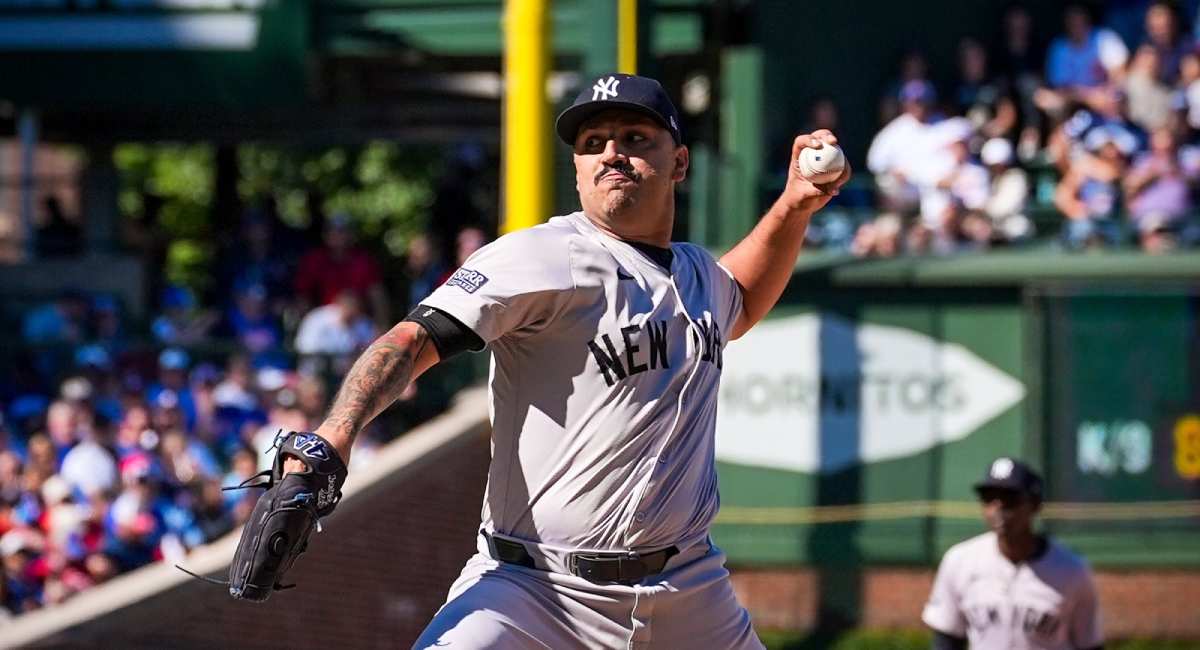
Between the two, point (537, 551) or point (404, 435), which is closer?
point (537, 551)

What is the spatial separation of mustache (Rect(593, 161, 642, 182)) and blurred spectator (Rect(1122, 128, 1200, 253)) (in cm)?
770

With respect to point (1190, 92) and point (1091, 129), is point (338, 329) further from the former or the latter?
point (1190, 92)

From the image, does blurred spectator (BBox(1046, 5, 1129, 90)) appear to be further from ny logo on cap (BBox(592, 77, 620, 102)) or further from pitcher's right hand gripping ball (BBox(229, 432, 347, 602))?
pitcher's right hand gripping ball (BBox(229, 432, 347, 602))

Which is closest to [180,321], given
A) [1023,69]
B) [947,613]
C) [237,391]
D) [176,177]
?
[237,391]

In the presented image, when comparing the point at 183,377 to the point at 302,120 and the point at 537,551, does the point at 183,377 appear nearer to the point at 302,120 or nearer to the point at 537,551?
the point at 302,120

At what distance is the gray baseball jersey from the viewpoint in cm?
716

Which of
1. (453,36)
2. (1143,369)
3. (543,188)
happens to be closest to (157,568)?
(543,188)

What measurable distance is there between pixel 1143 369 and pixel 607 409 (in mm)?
7917

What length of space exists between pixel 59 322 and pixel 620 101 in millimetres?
10681

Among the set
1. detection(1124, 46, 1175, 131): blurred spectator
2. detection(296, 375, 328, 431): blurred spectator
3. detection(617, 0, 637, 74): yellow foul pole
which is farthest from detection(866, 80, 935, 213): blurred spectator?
detection(296, 375, 328, 431): blurred spectator

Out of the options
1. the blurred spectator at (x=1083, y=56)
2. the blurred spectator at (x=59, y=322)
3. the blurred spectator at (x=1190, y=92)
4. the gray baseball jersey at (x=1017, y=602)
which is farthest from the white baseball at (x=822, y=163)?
the blurred spectator at (x=59, y=322)

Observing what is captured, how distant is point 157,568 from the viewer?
9070mm

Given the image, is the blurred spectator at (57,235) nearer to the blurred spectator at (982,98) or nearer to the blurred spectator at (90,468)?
the blurred spectator at (90,468)

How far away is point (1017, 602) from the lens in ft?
23.5
